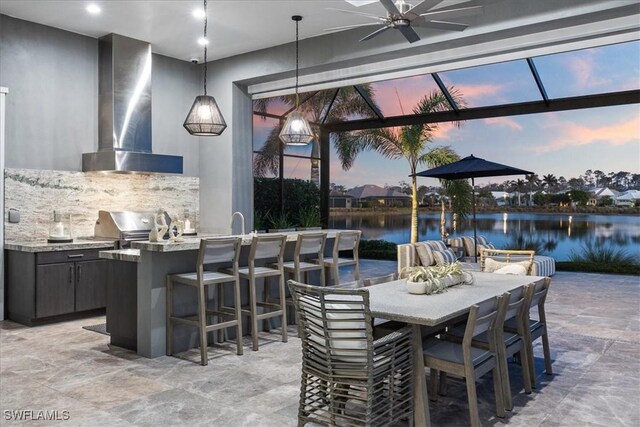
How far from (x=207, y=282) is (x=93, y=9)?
3678 millimetres

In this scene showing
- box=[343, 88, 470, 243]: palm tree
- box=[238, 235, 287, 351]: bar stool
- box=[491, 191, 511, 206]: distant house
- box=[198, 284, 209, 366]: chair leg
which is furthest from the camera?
box=[491, 191, 511, 206]: distant house

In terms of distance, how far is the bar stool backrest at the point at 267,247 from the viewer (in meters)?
4.84

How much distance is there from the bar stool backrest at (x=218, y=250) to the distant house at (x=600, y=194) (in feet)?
28.4

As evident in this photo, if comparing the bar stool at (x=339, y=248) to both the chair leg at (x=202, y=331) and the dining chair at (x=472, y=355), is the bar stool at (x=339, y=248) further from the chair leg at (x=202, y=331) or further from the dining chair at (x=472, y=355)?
the dining chair at (x=472, y=355)

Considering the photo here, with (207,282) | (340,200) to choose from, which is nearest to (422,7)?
(207,282)

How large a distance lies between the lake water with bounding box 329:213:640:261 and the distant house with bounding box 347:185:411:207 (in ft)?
1.03

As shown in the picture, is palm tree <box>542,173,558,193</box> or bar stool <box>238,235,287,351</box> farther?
palm tree <box>542,173,558,193</box>

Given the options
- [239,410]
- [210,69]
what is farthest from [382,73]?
[239,410]

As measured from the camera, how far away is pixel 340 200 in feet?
41.0

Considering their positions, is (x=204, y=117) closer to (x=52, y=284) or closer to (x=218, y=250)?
(x=218, y=250)

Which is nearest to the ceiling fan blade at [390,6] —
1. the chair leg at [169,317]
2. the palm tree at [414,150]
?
the chair leg at [169,317]

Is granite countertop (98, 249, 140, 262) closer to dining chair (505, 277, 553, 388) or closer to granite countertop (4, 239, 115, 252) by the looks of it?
granite countertop (4, 239, 115, 252)

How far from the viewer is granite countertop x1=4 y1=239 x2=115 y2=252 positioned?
5.63 metres

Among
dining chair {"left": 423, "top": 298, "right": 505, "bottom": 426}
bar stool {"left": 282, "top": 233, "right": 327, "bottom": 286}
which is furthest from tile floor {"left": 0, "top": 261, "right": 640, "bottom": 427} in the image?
bar stool {"left": 282, "top": 233, "right": 327, "bottom": 286}
